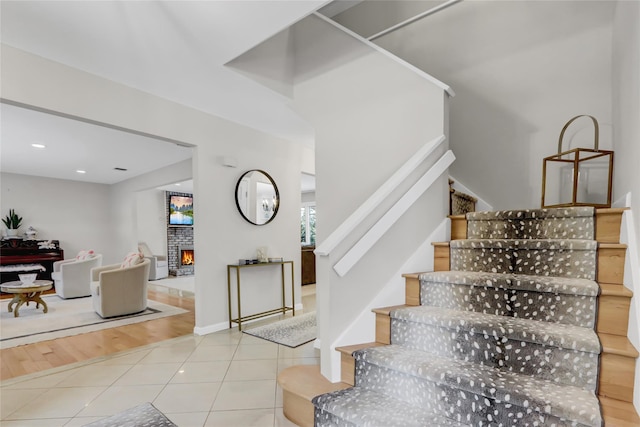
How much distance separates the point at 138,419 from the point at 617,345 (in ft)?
8.37

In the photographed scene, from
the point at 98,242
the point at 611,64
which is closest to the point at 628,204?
the point at 611,64

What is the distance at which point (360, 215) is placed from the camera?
1.88 m

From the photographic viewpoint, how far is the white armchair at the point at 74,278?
226 inches

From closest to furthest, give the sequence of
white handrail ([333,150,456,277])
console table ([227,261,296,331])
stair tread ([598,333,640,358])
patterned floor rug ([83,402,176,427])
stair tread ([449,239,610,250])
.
A: stair tread ([598,333,640,358]), stair tread ([449,239,610,250]), white handrail ([333,150,456,277]), patterned floor rug ([83,402,176,427]), console table ([227,261,296,331])

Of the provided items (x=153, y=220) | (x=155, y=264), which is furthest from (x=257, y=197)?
(x=153, y=220)

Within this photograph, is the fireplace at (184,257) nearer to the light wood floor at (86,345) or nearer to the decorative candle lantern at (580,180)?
the light wood floor at (86,345)

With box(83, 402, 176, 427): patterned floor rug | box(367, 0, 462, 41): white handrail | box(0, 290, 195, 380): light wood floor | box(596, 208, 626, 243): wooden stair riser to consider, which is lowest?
box(0, 290, 195, 380): light wood floor

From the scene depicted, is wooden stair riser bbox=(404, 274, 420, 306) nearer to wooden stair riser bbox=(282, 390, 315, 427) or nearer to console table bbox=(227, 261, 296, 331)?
wooden stair riser bbox=(282, 390, 315, 427)

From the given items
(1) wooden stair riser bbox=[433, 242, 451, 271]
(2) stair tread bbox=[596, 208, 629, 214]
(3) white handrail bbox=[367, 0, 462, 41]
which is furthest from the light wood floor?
(3) white handrail bbox=[367, 0, 462, 41]

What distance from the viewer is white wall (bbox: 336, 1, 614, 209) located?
116 inches

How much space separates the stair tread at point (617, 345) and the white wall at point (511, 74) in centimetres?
216

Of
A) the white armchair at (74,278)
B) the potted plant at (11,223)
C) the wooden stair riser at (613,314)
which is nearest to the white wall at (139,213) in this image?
the white armchair at (74,278)

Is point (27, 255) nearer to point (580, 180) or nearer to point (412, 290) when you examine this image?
point (412, 290)

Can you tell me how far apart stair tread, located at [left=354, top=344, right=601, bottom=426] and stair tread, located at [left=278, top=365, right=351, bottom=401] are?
26 cm
